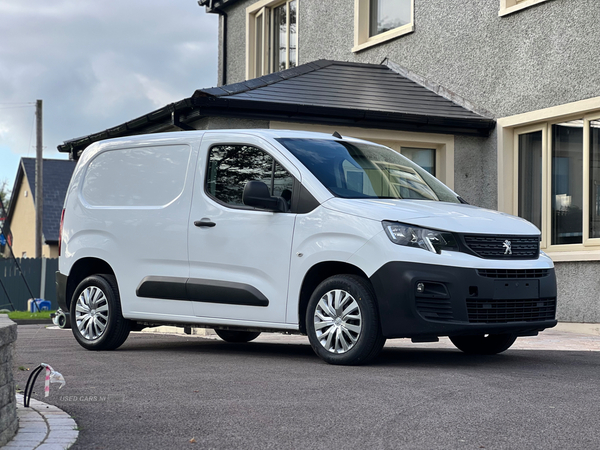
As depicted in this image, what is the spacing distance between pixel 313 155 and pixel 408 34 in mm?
8699

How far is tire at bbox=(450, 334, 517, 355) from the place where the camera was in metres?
8.41

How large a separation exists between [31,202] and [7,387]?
1956 inches

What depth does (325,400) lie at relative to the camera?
223 inches

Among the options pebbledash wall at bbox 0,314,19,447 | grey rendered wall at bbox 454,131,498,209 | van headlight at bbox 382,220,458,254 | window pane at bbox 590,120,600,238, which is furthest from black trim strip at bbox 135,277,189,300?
grey rendered wall at bbox 454,131,498,209

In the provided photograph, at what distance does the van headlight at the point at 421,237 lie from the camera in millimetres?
7066

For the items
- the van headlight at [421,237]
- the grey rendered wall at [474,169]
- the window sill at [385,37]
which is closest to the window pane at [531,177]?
the grey rendered wall at [474,169]

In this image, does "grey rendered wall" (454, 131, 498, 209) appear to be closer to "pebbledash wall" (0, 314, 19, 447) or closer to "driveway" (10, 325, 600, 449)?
"driveway" (10, 325, 600, 449)

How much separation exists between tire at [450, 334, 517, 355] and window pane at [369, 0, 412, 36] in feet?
30.0

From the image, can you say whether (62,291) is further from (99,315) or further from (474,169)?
(474,169)

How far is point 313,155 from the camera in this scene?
26.7 ft

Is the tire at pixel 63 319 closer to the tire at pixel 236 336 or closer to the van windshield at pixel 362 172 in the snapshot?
the tire at pixel 236 336

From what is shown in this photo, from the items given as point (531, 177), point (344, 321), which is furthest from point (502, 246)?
point (531, 177)

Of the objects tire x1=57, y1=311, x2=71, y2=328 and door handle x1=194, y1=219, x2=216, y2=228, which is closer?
door handle x1=194, y1=219, x2=216, y2=228

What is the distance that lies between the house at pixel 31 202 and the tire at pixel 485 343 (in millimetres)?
42009
